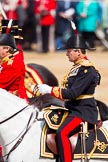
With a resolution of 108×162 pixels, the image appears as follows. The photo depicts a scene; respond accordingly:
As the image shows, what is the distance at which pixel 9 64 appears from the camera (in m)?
9.28

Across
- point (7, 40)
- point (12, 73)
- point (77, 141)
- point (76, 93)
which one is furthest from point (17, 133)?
point (7, 40)

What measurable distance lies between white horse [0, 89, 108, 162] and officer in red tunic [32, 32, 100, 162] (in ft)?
0.90

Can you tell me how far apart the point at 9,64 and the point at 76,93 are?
4.15ft

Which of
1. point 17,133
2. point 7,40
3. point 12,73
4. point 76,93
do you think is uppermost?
point 7,40

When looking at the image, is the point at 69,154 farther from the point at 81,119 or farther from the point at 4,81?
the point at 4,81

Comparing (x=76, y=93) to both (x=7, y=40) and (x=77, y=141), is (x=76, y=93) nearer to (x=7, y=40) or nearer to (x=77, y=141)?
(x=77, y=141)

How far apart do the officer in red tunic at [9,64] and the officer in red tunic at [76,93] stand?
2.94 feet

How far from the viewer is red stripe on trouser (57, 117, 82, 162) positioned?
8445mm

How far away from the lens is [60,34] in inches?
984

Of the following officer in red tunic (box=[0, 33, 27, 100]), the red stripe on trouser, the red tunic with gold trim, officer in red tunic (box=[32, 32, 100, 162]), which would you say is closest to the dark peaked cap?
officer in red tunic (box=[0, 33, 27, 100])

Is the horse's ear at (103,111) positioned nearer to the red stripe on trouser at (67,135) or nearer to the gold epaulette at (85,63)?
the red stripe on trouser at (67,135)

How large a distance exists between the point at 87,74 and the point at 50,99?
84.8 inches

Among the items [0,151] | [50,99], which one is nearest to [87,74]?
[0,151]

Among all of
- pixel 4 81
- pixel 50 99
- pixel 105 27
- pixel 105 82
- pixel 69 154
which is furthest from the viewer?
pixel 105 27
